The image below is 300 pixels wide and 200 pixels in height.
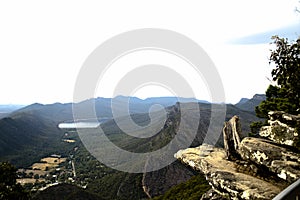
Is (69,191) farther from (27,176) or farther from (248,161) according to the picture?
(27,176)

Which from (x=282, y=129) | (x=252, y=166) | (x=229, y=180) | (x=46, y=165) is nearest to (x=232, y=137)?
(x=282, y=129)

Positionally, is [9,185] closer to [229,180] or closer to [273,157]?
[229,180]

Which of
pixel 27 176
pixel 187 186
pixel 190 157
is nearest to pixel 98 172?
pixel 27 176

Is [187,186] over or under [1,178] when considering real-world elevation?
under

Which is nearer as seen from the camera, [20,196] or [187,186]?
[20,196]

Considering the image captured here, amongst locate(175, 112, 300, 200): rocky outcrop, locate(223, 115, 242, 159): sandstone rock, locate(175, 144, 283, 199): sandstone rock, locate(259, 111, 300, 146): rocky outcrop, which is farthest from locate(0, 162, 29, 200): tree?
locate(259, 111, 300, 146): rocky outcrop

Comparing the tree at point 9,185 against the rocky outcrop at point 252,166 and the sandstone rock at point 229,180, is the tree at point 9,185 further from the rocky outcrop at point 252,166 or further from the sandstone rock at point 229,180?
the rocky outcrop at point 252,166

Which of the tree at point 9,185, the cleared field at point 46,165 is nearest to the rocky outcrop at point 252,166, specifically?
the tree at point 9,185
